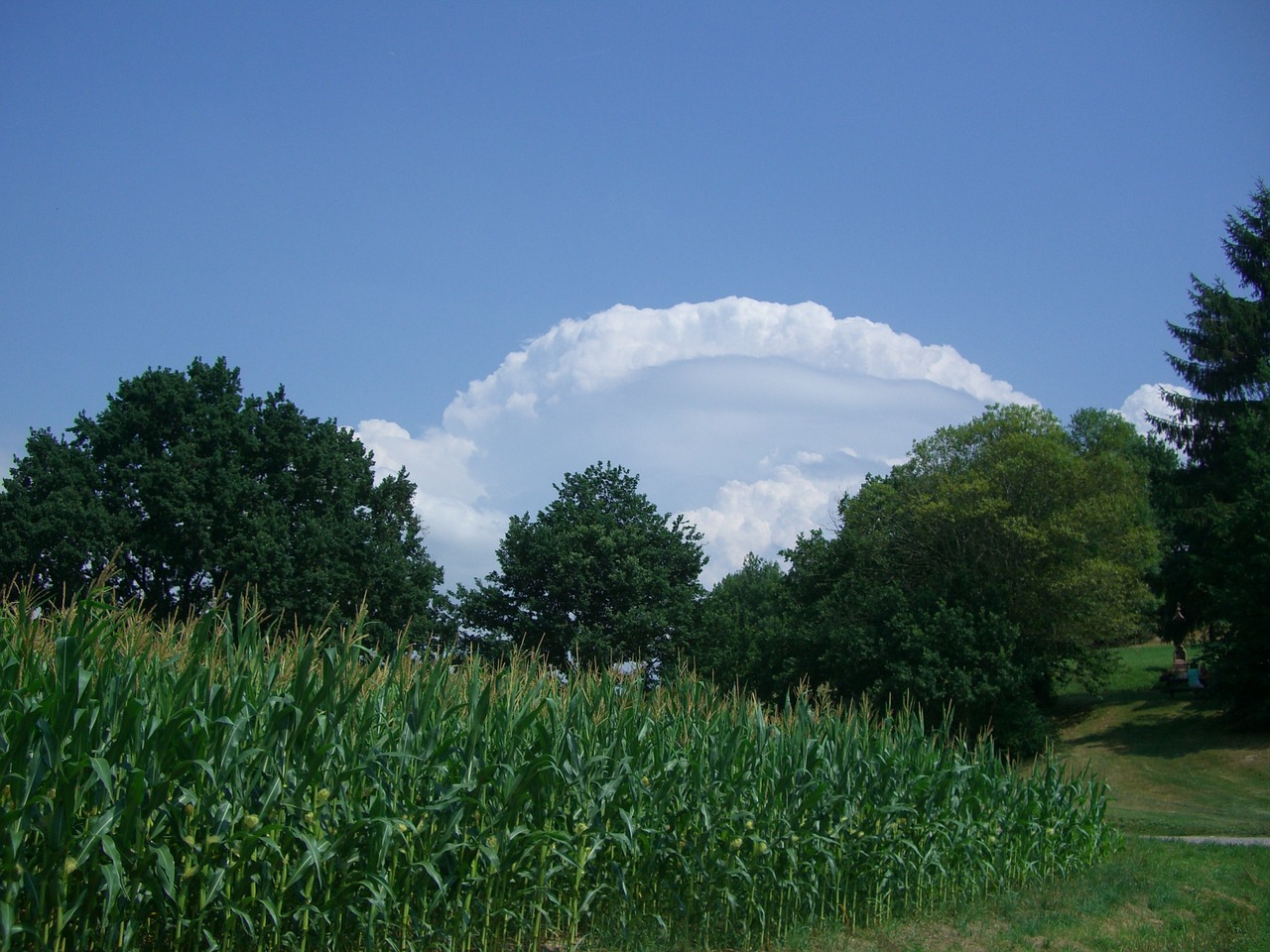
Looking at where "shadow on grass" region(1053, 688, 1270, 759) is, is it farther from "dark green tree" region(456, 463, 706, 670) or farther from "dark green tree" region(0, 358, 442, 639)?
"dark green tree" region(0, 358, 442, 639)

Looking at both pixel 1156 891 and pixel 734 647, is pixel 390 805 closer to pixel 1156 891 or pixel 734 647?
pixel 1156 891

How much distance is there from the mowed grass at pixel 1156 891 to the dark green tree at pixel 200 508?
24.6 metres

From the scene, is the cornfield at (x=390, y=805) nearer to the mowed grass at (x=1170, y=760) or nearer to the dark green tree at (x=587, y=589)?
the mowed grass at (x=1170, y=760)

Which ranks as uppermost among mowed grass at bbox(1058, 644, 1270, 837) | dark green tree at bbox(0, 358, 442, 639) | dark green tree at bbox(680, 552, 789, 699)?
dark green tree at bbox(0, 358, 442, 639)

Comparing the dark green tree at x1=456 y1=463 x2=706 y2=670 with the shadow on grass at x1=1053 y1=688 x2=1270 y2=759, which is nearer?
the shadow on grass at x1=1053 y1=688 x2=1270 y2=759

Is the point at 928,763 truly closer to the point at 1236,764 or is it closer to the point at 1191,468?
the point at 1236,764

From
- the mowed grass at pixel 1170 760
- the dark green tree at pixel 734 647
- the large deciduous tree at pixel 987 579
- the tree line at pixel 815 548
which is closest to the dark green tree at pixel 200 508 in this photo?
the tree line at pixel 815 548

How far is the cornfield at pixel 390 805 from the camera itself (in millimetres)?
4930

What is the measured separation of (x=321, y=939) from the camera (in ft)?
18.9

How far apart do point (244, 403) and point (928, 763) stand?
105ft

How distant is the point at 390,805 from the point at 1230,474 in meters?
41.9

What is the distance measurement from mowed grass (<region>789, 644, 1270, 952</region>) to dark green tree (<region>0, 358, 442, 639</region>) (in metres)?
24.6

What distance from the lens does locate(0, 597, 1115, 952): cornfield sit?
4930 mm

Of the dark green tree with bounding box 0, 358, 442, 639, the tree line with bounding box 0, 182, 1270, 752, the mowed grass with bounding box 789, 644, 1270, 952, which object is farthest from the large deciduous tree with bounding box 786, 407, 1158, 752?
the dark green tree with bounding box 0, 358, 442, 639
